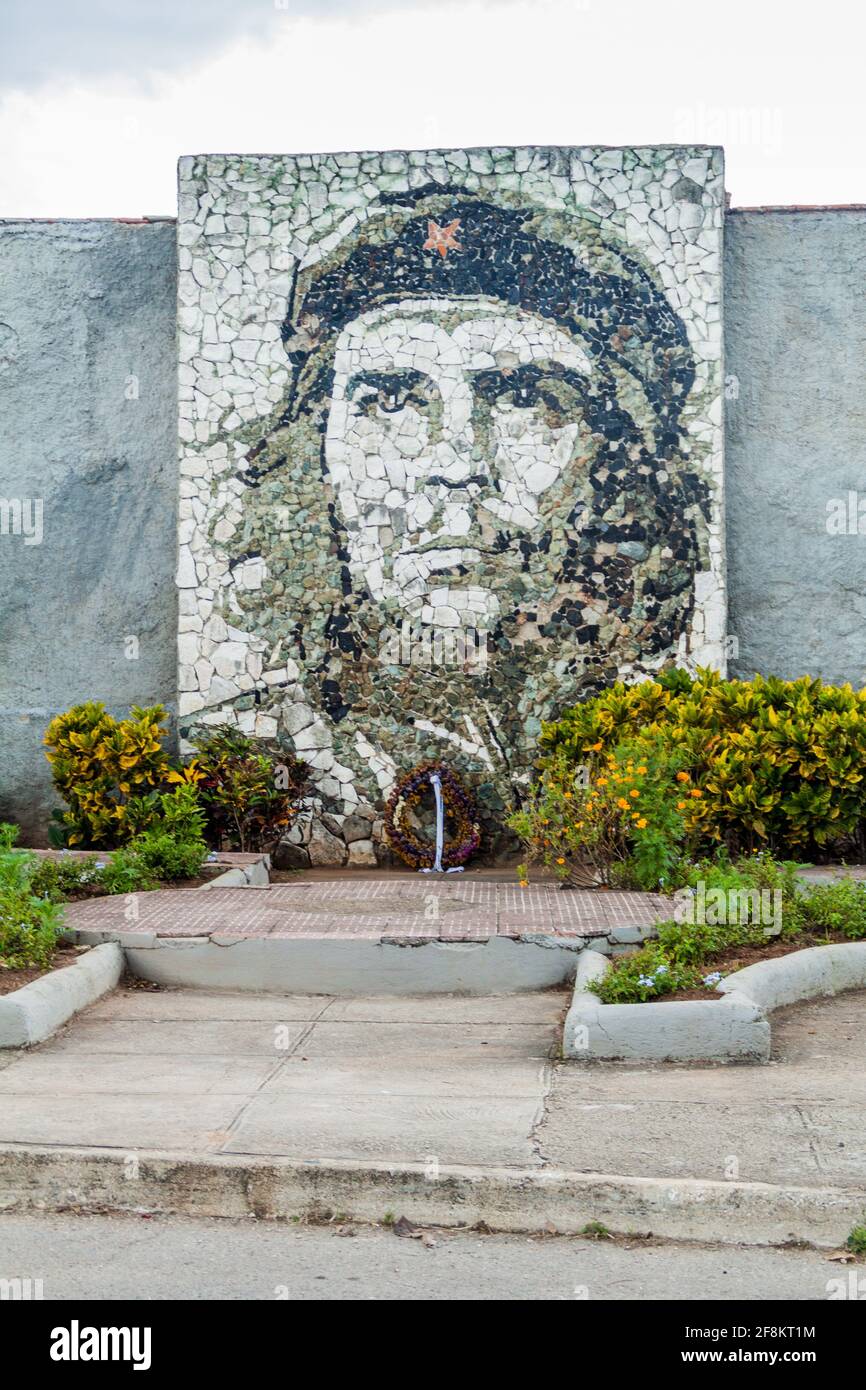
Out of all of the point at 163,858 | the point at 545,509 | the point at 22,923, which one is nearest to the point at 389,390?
the point at 545,509

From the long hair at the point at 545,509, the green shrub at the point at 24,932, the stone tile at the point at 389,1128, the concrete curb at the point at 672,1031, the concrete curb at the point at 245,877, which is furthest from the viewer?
the long hair at the point at 545,509

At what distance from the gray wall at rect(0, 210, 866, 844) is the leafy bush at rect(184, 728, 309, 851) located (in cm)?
123

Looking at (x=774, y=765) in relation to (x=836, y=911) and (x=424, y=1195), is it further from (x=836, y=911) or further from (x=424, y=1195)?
(x=424, y=1195)

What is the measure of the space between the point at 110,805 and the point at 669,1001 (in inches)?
237

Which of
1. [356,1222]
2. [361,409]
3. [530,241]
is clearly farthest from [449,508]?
[356,1222]

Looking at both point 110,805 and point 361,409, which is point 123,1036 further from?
point 361,409

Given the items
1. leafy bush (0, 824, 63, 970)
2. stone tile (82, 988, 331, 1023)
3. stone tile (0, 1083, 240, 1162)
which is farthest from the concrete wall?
stone tile (0, 1083, 240, 1162)

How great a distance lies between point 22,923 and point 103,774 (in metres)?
3.86

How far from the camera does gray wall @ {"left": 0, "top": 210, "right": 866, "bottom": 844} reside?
1196 centimetres

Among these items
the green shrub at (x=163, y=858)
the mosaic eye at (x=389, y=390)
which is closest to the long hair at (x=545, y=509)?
the mosaic eye at (x=389, y=390)

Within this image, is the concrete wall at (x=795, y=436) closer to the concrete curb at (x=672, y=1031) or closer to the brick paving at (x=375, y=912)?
the brick paving at (x=375, y=912)

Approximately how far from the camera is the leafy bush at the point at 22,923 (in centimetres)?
729

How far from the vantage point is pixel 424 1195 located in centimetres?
466

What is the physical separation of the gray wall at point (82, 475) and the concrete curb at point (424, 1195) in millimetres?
7712
